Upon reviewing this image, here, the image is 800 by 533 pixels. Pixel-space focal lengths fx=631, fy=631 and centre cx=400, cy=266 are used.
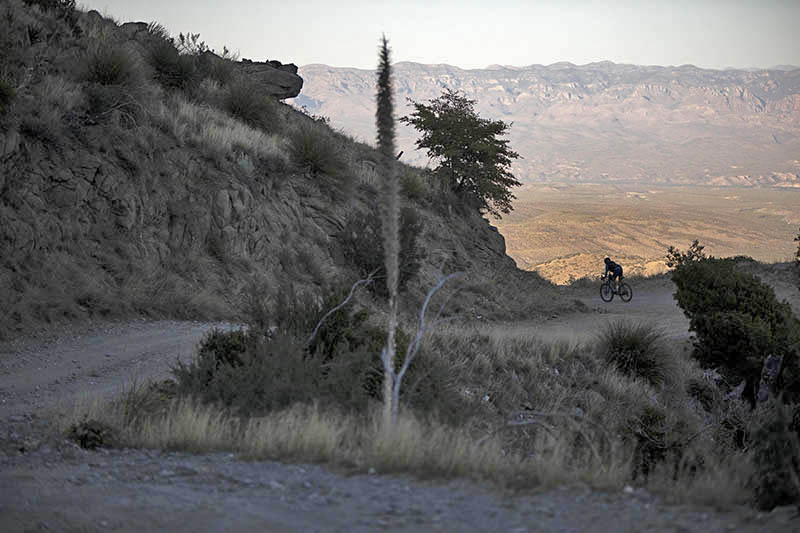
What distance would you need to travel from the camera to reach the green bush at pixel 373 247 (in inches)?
674

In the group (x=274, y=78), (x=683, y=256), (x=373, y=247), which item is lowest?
(x=373, y=247)

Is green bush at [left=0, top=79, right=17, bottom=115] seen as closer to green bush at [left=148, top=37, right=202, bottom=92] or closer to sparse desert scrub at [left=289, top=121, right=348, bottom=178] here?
green bush at [left=148, top=37, right=202, bottom=92]

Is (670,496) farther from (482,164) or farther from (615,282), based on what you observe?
(482,164)

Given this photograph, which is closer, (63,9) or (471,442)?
(471,442)

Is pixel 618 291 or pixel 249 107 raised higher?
pixel 249 107

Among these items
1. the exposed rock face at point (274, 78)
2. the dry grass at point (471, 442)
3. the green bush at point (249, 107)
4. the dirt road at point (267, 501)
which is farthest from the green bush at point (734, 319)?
the exposed rock face at point (274, 78)

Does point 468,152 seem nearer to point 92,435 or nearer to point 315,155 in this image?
point 315,155

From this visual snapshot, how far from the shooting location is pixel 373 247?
1734 cm

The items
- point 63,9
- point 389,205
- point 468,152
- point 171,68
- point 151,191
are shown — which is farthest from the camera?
point 468,152

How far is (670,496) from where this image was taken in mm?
3895

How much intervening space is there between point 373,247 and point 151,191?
6.06 m

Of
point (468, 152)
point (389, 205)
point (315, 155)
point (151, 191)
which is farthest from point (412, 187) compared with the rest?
point (389, 205)

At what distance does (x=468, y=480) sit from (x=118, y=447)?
→ 3.03 metres

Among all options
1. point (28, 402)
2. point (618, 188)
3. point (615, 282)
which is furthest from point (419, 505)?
point (618, 188)
